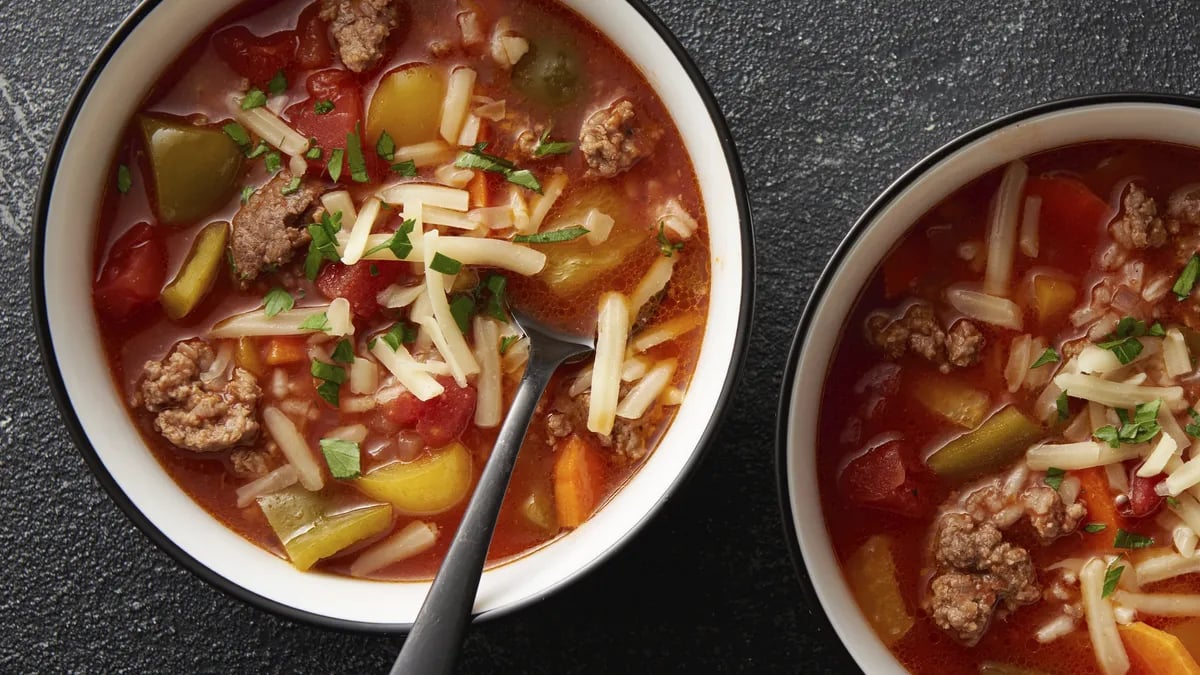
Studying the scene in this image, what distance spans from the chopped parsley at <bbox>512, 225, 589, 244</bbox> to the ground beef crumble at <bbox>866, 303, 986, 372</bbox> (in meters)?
0.86

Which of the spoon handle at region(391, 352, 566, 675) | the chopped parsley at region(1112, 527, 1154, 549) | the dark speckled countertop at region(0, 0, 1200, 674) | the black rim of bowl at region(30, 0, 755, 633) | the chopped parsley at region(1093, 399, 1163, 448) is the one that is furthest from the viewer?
the dark speckled countertop at region(0, 0, 1200, 674)

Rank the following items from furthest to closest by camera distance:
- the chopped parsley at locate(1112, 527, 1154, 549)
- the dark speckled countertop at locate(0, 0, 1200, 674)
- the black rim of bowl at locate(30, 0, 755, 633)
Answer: the dark speckled countertop at locate(0, 0, 1200, 674)
the chopped parsley at locate(1112, 527, 1154, 549)
the black rim of bowl at locate(30, 0, 755, 633)

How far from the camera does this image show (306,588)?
316cm

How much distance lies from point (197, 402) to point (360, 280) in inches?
22.7

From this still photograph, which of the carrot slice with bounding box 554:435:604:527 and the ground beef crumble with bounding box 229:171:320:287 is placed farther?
the carrot slice with bounding box 554:435:604:527

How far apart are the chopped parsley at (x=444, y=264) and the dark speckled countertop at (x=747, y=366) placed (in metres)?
0.99

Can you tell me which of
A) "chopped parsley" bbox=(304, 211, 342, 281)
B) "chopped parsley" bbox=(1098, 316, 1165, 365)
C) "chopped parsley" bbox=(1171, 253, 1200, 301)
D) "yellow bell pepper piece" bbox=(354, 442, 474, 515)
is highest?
"chopped parsley" bbox=(1171, 253, 1200, 301)

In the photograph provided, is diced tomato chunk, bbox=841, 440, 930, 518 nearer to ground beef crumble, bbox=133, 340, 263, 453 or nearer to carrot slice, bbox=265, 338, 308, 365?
carrot slice, bbox=265, 338, 308, 365

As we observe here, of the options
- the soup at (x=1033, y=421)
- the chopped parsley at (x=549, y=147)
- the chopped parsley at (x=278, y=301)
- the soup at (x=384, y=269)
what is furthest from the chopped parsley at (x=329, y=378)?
the soup at (x=1033, y=421)

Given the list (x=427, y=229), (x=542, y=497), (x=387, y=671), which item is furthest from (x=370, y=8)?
(x=387, y=671)

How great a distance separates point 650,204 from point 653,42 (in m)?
0.47

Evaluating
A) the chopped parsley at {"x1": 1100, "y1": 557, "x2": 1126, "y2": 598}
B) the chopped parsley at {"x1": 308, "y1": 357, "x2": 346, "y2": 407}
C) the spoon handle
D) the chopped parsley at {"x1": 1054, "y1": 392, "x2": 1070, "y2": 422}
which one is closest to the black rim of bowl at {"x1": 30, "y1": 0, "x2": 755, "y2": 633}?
the spoon handle

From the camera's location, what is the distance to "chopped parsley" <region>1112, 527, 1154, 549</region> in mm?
3152

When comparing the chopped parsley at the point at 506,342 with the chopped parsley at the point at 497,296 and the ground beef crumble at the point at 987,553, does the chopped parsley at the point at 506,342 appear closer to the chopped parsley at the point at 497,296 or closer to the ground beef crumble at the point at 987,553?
the chopped parsley at the point at 497,296
